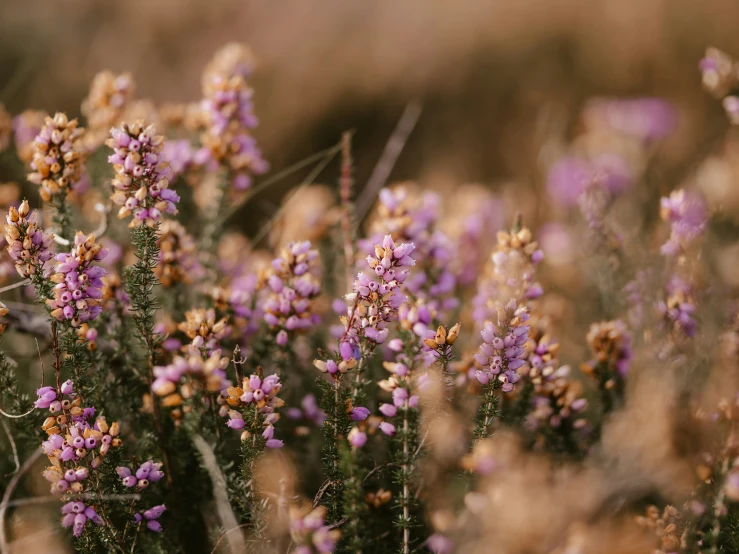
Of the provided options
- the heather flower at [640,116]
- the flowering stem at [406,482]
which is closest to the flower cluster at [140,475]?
the flowering stem at [406,482]

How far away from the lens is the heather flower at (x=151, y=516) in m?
1.48

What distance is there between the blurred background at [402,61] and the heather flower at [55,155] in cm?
295

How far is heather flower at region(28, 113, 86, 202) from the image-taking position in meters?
1.66

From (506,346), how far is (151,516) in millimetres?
929

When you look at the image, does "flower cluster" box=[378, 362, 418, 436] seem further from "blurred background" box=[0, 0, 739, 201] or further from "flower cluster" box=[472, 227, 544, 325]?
"blurred background" box=[0, 0, 739, 201]

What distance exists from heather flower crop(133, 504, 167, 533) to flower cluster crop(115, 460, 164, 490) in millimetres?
A: 60

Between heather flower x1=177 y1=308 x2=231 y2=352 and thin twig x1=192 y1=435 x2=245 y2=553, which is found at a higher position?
heather flower x1=177 y1=308 x2=231 y2=352

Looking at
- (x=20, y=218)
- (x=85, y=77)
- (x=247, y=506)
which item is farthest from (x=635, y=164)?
(x=85, y=77)

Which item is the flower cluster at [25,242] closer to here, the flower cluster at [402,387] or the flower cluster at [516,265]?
the flower cluster at [402,387]

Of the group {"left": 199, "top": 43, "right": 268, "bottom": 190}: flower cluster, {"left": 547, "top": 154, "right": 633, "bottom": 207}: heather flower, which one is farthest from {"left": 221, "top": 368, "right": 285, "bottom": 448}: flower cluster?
{"left": 547, "top": 154, "right": 633, "bottom": 207}: heather flower

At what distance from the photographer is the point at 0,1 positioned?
5.87 m

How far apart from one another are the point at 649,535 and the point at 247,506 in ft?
3.30

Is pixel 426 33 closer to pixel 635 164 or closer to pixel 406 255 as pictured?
pixel 635 164

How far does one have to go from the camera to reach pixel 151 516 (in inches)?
58.4
